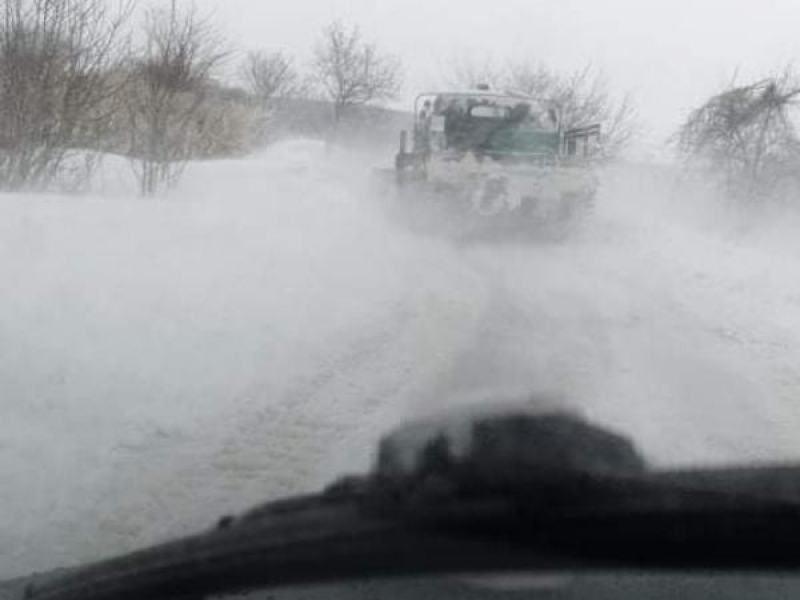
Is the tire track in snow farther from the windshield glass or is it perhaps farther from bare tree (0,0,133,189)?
bare tree (0,0,133,189)

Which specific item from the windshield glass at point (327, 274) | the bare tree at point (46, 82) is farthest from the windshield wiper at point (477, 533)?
the bare tree at point (46, 82)

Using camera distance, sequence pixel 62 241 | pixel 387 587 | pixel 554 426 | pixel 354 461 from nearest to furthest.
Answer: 1. pixel 387 587
2. pixel 554 426
3. pixel 354 461
4. pixel 62 241

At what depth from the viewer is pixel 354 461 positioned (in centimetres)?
632

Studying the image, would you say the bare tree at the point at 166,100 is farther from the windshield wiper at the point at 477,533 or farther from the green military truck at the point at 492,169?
the windshield wiper at the point at 477,533

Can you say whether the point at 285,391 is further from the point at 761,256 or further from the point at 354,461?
the point at 761,256

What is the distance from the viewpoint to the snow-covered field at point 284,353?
20.8 feet

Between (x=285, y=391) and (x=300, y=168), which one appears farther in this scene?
(x=300, y=168)

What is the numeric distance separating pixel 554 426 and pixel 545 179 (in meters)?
17.8

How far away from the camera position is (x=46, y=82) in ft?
58.4

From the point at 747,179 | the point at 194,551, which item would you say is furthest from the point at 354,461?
the point at 747,179

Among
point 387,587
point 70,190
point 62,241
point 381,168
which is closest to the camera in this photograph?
point 387,587

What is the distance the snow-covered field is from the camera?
633 centimetres

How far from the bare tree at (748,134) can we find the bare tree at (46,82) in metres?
10.9

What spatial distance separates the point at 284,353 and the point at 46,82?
9.06 metres
